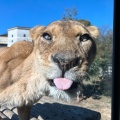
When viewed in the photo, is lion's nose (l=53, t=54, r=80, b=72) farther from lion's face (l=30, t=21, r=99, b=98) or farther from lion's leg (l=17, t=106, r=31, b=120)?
lion's leg (l=17, t=106, r=31, b=120)

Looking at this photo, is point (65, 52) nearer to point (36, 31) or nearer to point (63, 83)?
point (63, 83)

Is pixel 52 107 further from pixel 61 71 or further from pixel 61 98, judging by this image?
pixel 61 71

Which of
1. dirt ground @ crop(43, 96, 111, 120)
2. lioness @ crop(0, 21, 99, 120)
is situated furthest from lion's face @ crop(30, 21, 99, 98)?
dirt ground @ crop(43, 96, 111, 120)

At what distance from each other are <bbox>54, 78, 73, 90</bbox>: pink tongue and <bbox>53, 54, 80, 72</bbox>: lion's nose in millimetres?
69

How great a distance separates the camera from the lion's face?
1.44 meters

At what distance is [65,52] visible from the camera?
4.74 feet

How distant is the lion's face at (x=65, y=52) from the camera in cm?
144

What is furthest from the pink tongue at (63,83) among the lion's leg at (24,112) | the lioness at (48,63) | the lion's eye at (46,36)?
the lion's leg at (24,112)

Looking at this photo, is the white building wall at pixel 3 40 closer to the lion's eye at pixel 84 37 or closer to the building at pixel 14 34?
the building at pixel 14 34

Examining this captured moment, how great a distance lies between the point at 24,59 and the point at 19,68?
0.08m

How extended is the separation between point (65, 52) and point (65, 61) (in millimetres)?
68

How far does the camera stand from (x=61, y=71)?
1.43 metres

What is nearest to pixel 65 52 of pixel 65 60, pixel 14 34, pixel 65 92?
pixel 65 60

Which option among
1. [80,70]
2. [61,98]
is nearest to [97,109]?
[61,98]
